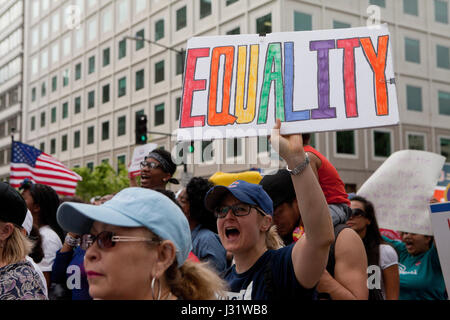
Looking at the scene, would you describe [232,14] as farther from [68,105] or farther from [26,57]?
[26,57]

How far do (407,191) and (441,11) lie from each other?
24755 mm

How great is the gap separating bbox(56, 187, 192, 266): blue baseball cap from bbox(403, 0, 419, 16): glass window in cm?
2618

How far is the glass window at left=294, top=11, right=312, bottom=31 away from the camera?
75.2ft

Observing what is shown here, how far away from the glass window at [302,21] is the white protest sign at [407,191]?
719 inches

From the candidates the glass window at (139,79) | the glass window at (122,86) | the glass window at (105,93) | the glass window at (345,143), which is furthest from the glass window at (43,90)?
the glass window at (345,143)

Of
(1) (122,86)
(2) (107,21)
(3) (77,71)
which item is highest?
(2) (107,21)

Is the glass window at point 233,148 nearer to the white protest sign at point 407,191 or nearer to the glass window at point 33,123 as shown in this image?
the white protest sign at point 407,191

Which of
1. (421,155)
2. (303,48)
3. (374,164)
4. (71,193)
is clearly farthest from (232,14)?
(303,48)

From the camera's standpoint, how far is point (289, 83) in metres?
2.90

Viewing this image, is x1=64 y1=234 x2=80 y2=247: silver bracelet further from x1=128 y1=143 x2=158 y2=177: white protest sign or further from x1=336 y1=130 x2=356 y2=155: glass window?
x1=336 y1=130 x2=356 y2=155: glass window

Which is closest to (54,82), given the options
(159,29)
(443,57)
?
(159,29)

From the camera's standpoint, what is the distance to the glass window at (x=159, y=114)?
30.1 m

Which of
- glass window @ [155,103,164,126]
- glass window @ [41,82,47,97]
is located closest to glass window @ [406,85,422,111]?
glass window @ [155,103,164,126]

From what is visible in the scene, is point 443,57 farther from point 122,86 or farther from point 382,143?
point 122,86
